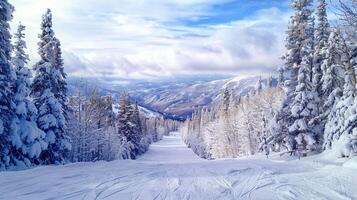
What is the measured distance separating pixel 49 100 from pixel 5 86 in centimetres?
645

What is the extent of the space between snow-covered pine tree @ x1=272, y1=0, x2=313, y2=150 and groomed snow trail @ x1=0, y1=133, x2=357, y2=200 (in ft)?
39.5

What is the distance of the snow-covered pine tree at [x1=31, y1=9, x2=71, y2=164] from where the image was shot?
29.5 metres

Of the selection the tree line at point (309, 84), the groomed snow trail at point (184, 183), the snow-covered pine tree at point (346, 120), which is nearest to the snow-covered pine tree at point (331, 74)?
the tree line at point (309, 84)

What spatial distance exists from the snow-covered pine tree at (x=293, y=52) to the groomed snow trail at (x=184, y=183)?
12.1 m

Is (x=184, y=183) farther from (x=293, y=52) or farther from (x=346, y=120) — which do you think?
(x=293, y=52)

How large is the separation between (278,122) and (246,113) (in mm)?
38266

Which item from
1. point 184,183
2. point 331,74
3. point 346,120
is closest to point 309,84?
point 331,74

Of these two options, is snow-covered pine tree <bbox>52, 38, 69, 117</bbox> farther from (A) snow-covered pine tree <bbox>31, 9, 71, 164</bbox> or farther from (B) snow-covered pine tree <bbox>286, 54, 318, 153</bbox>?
(B) snow-covered pine tree <bbox>286, 54, 318, 153</bbox>

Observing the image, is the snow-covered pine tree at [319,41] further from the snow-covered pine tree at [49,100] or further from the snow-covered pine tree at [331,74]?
the snow-covered pine tree at [49,100]

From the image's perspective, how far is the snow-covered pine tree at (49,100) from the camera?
29.5 meters

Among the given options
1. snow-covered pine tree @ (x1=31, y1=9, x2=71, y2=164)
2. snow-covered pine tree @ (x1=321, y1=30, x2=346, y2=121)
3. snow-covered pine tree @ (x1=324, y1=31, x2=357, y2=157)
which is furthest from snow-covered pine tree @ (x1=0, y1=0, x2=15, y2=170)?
snow-covered pine tree @ (x1=321, y1=30, x2=346, y2=121)

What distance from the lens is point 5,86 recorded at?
76.4 feet

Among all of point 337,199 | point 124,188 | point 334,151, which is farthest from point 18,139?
point 337,199

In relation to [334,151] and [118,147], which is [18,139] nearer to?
[334,151]
